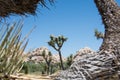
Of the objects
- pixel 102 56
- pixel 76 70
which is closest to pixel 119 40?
pixel 102 56

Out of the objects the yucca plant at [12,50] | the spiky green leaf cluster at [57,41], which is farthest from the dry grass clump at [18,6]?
the spiky green leaf cluster at [57,41]

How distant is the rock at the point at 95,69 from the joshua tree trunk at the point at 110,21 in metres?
0.24

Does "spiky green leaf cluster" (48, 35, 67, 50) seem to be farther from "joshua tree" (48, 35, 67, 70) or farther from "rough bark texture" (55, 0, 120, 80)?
"rough bark texture" (55, 0, 120, 80)

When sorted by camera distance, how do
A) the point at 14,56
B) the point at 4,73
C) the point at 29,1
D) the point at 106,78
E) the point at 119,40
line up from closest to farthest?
1. the point at 106,78
2. the point at 119,40
3. the point at 4,73
4. the point at 14,56
5. the point at 29,1

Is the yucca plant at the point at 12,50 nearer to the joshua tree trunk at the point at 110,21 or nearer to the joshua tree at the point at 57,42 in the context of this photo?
the joshua tree trunk at the point at 110,21

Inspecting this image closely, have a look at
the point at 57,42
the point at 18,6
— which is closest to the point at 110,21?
the point at 18,6

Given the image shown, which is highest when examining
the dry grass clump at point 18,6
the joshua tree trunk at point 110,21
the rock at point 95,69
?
the dry grass clump at point 18,6

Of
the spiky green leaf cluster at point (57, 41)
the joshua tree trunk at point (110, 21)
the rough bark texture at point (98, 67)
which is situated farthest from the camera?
the spiky green leaf cluster at point (57, 41)

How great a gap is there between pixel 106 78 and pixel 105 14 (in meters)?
1.69

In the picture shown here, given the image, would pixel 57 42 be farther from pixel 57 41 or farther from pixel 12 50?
pixel 12 50

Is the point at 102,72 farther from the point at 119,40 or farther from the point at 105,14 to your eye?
the point at 105,14

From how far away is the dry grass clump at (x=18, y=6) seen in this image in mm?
5720

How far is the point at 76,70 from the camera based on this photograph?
3.13 m

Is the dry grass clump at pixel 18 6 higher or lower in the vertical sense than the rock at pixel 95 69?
higher
